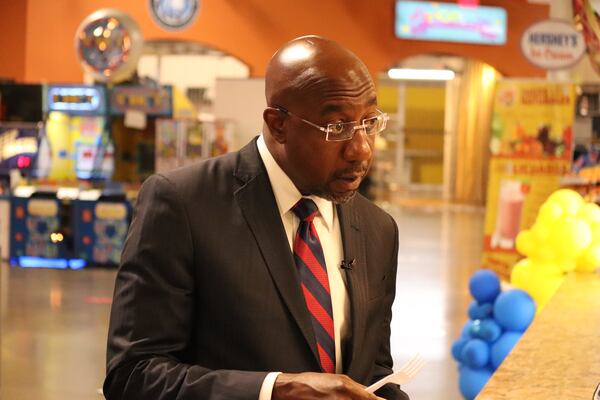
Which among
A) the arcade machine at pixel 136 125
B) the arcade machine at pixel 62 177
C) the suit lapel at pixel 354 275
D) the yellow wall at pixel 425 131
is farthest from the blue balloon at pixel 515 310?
the yellow wall at pixel 425 131

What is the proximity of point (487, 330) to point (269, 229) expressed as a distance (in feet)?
11.7

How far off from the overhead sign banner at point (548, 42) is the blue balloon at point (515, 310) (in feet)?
23.7

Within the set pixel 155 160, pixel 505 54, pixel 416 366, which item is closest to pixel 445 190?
pixel 505 54

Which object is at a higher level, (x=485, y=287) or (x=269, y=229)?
(x=269, y=229)

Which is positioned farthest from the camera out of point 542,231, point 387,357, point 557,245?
point 542,231

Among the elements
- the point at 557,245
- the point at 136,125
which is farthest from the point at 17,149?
the point at 557,245

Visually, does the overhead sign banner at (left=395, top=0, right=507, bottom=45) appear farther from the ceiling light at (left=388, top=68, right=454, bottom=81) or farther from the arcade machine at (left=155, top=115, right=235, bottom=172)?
the ceiling light at (left=388, top=68, right=454, bottom=81)

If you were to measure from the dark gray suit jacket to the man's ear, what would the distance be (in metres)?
0.09

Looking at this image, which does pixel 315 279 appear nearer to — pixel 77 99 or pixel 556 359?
pixel 556 359

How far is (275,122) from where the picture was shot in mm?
1670

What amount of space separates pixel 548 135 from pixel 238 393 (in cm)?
649

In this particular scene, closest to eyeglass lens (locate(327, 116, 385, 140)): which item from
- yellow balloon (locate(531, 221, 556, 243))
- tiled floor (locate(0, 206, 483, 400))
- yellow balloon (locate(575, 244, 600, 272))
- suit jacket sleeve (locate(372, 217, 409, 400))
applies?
suit jacket sleeve (locate(372, 217, 409, 400))

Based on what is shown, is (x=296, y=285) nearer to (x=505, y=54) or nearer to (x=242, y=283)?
(x=242, y=283)

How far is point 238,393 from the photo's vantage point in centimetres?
155
